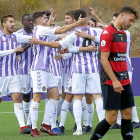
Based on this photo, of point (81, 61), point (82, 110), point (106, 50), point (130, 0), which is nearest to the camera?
point (106, 50)

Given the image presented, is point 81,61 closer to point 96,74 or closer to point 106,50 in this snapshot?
point 96,74

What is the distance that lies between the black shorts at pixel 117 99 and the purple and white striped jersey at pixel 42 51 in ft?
5.79

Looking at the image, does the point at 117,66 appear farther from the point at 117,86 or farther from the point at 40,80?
the point at 40,80

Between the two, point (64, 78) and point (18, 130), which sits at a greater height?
point (64, 78)

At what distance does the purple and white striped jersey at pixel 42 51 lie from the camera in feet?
22.3

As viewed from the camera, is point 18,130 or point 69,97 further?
point 18,130

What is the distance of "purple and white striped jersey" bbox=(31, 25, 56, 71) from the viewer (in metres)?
6.80

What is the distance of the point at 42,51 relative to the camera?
22.6ft

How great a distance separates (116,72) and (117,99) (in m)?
0.30

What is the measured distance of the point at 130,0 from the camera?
54.6ft

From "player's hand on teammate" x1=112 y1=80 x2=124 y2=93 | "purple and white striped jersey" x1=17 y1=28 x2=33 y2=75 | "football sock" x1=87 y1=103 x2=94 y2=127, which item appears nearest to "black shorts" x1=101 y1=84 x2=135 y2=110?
"player's hand on teammate" x1=112 y1=80 x2=124 y2=93

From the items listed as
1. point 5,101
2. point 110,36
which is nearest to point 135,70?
point 5,101

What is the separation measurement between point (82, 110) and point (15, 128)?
4.16 ft

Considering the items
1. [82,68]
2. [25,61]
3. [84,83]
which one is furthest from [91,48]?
[25,61]
